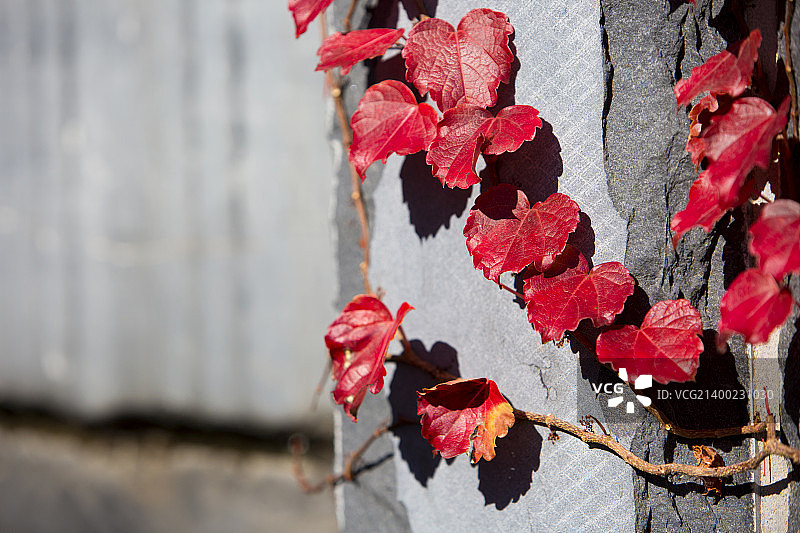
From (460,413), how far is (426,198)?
11.1 inches

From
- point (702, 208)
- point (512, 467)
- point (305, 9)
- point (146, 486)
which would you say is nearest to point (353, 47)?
point (305, 9)

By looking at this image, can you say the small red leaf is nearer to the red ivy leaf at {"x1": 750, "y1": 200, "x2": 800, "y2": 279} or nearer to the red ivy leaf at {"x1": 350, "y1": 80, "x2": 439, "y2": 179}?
the red ivy leaf at {"x1": 750, "y1": 200, "x2": 800, "y2": 279}

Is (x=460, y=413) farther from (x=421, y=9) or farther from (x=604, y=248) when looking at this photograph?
(x=421, y=9)

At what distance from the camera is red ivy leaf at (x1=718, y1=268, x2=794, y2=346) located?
521 millimetres

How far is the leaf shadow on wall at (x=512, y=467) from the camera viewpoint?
70 centimetres

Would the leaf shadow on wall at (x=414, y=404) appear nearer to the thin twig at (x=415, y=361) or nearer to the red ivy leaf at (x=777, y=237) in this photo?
the thin twig at (x=415, y=361)

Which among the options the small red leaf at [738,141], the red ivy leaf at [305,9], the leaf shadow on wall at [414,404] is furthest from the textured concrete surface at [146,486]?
the small red leaf at [738,141]

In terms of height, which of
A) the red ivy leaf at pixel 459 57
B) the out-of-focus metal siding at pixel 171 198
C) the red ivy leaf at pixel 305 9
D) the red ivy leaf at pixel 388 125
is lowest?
the out-of-focus metal siding at pixel 171 198

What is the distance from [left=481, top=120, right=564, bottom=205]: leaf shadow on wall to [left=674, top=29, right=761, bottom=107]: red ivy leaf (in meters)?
0.14

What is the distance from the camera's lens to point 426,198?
0.79 metres

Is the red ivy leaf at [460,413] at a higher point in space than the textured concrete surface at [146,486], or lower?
higher

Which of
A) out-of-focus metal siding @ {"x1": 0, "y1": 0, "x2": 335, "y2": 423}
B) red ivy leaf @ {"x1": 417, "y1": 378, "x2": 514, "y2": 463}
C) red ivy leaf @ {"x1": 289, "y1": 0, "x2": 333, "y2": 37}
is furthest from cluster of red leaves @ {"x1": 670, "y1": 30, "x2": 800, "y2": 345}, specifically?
out-of-focus metal siding @ {"x1": 0, "y1": 0, "x2": 335, "y2": 423}

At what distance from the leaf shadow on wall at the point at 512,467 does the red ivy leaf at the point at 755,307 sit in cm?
25

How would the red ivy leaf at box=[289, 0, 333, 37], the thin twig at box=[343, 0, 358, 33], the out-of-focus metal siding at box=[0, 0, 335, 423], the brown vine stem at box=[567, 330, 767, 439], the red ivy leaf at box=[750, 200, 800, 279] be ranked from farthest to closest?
the out-of-focus metal siding at box=[0, 0, 335, 423]
the thin twig at box=[343, 0, 358, 33]
the red ivy leaf at box=[289, 0, 333, 37]
the brown vine stem at box=[567, 330, 767, 439]
the red ivy leaf at box=[750, 200, 800, 279]
